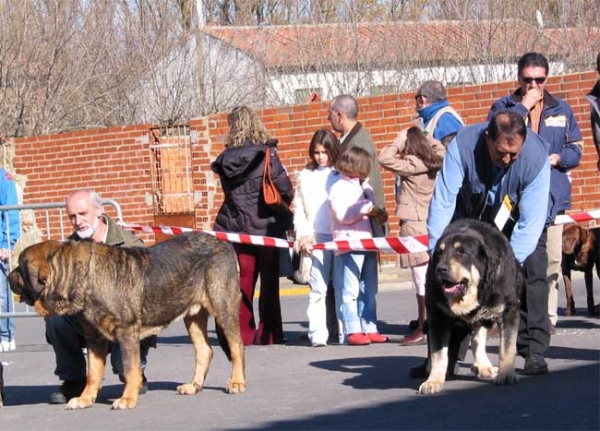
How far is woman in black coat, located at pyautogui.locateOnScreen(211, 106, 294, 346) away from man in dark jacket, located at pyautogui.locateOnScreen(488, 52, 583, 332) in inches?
107

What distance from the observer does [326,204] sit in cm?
1145

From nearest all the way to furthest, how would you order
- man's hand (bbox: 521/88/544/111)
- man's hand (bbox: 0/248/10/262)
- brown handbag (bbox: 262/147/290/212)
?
1. man's hand (bbox: 521/88/544/111)
2. brown handbag (bbox: 262/147/290/212)
3. man's hand (bbox: 0/248/10/262)

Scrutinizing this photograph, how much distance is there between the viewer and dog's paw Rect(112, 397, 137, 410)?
830 centimetres

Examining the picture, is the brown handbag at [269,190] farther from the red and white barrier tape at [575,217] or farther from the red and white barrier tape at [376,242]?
the red and white barrier tape at [575,217]

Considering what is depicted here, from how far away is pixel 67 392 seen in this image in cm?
903

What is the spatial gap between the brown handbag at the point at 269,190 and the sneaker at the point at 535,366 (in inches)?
151

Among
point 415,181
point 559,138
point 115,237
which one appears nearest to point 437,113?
point 415,181

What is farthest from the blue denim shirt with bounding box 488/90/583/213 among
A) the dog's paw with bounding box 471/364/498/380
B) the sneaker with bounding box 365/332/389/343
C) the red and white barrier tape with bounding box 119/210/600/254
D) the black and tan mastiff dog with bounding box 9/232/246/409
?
the black and tan mastiff dog with bounding box 9/232/246/409

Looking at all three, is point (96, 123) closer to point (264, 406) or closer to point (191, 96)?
point (191, 96)

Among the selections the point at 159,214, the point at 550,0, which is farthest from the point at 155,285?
the point at 550,0

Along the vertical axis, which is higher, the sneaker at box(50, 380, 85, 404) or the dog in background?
the dog in background

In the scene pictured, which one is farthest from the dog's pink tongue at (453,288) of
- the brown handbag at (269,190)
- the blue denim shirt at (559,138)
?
the brown handbag at (269,190)

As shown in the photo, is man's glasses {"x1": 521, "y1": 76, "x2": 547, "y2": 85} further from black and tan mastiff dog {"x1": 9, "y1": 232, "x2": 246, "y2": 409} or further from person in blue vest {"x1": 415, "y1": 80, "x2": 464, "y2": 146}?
black and tan mastiff dog {"x1": 9, "y1": 232, "x2": 246, "y2": 409}

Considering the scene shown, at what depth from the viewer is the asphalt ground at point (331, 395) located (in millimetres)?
7078
